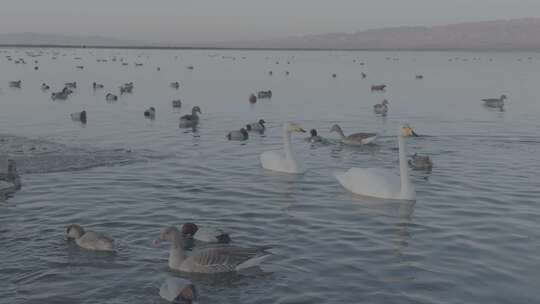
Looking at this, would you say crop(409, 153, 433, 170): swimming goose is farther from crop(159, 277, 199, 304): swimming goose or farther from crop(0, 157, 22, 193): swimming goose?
crop(159, 277, 199, 304): swimming goose

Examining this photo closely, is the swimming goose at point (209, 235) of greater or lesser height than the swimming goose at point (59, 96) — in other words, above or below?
below

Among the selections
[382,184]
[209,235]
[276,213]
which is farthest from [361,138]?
[209,235]

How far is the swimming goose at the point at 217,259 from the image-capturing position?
40.0ft

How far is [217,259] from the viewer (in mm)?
12250

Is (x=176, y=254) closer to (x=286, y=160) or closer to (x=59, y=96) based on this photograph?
(x=286, y=160)

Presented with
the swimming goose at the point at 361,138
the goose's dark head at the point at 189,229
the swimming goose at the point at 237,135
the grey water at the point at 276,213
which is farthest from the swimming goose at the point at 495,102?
the goose's dark head at the point at 189,229

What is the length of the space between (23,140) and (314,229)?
17.5m

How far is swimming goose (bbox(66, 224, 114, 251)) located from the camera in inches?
524

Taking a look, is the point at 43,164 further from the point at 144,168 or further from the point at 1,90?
the point at 1,90

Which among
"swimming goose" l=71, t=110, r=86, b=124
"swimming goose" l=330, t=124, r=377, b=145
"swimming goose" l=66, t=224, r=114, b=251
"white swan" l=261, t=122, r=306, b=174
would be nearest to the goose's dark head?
"swimming goose" l=66, t=224, r=114, b=251

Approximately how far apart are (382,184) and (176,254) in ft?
24.4

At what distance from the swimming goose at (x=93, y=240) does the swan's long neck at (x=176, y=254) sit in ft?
4.90

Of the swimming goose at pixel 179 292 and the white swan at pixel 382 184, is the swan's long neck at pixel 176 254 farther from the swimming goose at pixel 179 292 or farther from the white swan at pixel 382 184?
the white swan at pixel 382 184

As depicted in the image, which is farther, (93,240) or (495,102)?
(495,102)
